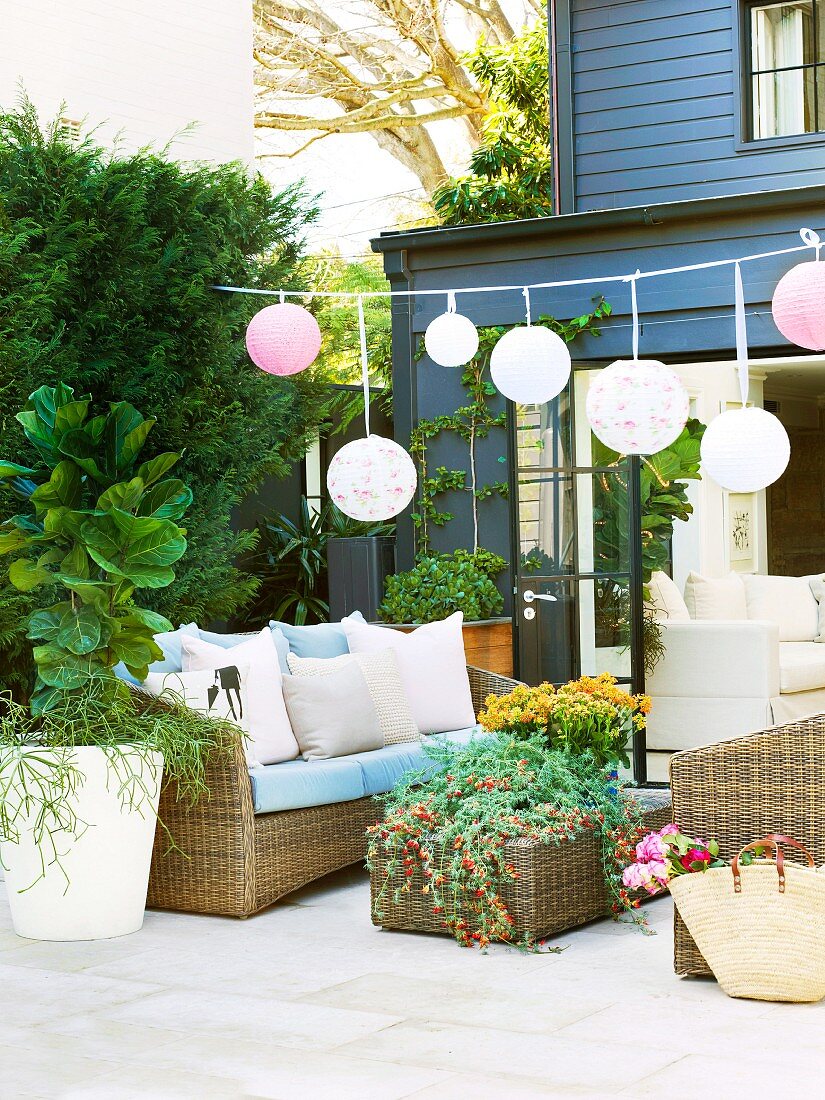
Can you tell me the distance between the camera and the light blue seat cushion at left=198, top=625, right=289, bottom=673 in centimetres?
543

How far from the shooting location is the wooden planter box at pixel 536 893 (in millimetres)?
4148

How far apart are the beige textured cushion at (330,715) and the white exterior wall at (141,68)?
4.74 meters

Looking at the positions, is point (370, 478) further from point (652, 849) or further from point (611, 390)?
point (652, 849)

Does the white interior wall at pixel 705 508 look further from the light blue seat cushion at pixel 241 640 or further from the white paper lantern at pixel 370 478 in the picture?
the light blue seat cushion at pixel 241 640

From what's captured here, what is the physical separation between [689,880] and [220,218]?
16.2 ft

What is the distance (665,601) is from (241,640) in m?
3.03

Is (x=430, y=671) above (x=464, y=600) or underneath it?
underneath

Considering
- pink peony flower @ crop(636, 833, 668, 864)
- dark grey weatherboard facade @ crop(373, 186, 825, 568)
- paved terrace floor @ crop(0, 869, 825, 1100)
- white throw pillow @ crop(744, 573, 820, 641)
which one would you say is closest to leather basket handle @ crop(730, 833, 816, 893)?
pink peony flower @ crop(636, 833, 668, 864)

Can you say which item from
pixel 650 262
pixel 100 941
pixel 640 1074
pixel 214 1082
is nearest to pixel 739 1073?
pixel 640 1074

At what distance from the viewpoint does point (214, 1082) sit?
9.91 ft

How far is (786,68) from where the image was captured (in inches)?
339

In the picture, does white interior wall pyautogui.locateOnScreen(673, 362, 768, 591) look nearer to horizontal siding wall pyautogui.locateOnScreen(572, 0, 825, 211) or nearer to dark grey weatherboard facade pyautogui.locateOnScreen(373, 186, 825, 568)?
horizontal siding wall pyautogui.locateOnScreen(572, 0, 825, 211)

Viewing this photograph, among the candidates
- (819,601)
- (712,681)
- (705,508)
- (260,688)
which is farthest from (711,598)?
(260,688)

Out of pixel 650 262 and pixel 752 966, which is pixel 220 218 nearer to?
pixel 650 262
